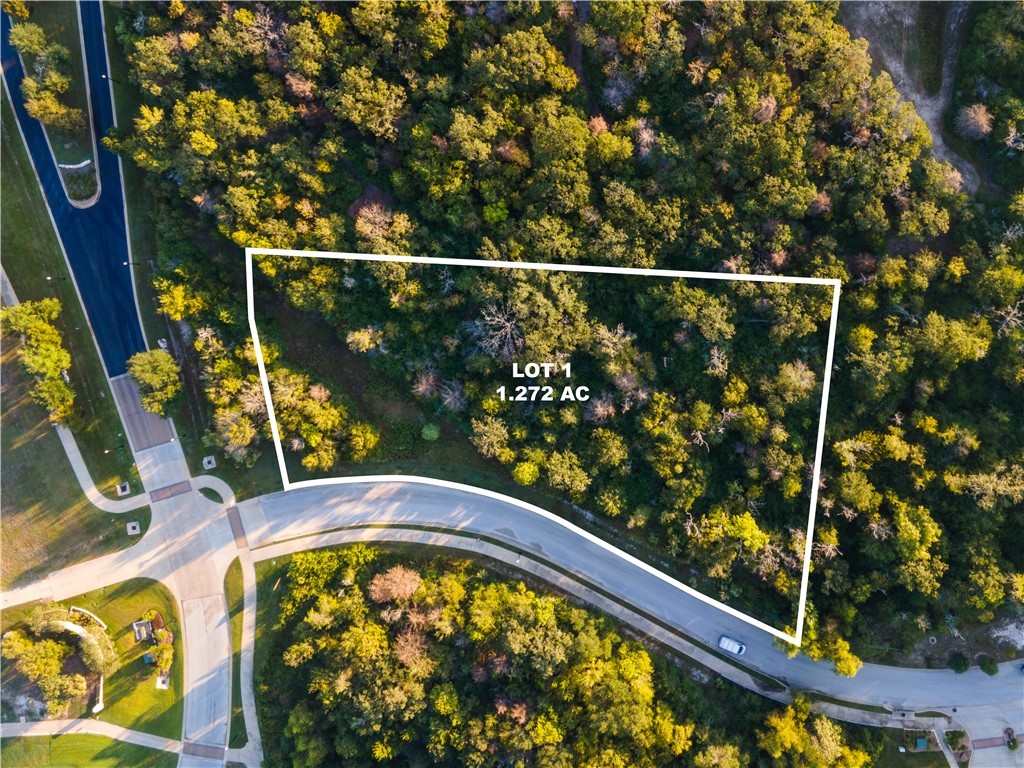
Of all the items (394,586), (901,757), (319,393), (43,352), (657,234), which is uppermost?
(657,234)

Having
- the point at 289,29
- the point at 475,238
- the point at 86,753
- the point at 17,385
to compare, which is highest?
the point at 289,29

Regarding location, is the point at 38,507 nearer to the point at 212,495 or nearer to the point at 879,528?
the point at 212,495

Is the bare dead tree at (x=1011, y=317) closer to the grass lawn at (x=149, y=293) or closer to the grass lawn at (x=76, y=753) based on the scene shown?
the grass lawn at (x=149, y=293)

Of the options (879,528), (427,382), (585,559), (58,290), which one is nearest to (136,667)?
(58,290)

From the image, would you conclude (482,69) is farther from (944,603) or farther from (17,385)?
(944,603)

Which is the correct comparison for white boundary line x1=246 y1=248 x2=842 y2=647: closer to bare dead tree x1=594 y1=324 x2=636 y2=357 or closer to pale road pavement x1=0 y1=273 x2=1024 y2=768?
pale road pavement x1=0 y1=273 x2=1024 y2=768

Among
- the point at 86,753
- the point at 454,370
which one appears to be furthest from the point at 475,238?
the point at 86,753
